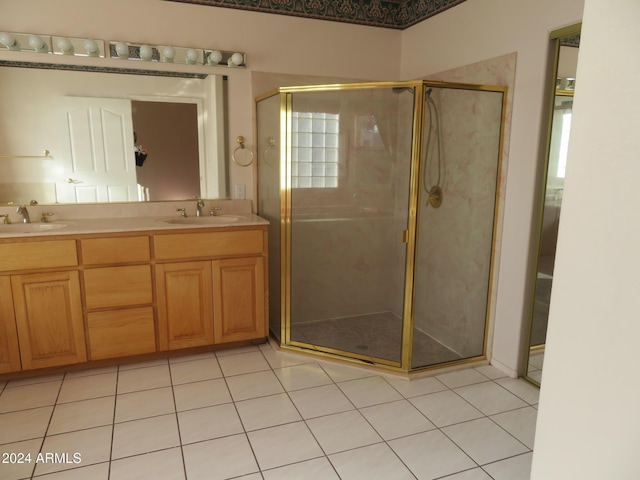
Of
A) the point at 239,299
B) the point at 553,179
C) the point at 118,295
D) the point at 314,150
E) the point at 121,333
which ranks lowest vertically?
the point at 121,333

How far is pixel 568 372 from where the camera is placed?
1.05 metres

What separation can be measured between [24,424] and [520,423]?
247 centimetres

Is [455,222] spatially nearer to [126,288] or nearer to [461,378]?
[461,378]

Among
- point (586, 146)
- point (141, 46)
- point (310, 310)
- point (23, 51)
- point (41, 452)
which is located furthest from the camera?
point (310, 310)

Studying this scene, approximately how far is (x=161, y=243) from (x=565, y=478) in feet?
7.71

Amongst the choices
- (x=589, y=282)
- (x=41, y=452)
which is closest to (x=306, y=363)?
(x=41, y=452)

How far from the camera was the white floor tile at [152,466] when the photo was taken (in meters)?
1.85

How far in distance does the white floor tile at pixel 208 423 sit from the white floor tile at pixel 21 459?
24.3 inches

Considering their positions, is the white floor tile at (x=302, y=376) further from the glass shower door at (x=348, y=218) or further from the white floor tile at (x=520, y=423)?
the white floor tile at (x=520, y=423)

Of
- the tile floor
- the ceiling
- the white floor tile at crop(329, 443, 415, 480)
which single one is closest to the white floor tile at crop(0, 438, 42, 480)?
the tile floor

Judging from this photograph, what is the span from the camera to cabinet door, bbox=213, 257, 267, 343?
2932 mm

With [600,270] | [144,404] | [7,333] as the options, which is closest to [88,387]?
[144,404]

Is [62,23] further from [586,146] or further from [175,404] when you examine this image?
[586,146]

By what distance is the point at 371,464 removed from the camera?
6.39ft
